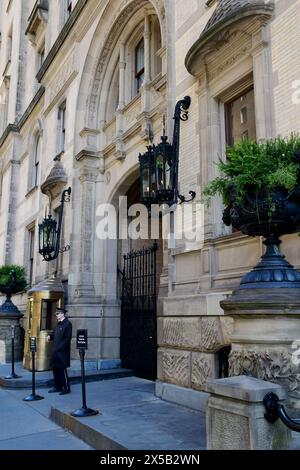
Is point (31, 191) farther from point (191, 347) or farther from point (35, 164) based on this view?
point (191, 347)

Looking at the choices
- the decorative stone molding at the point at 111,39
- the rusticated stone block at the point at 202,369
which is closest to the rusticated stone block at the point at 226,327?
the rusticated stone block at the point at 202,369

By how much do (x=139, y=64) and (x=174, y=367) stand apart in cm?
908

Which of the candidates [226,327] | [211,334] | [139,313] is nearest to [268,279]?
[226,327]

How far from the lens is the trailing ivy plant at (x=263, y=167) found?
4.62m

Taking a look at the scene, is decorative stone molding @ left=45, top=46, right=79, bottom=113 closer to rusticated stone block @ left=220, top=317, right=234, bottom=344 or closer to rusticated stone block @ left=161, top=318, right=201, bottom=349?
rusticated stone block @ left=161, top=318, right=201, bottom=349

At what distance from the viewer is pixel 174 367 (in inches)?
313

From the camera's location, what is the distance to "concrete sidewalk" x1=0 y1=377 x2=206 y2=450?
553cm

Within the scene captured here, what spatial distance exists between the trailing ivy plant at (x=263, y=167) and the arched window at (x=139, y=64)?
9.01 m

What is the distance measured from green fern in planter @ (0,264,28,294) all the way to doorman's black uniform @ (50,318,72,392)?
298 inches

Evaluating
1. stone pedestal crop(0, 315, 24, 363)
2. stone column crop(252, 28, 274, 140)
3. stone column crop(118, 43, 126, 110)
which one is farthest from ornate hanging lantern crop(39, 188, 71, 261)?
stone column crop(252, 28, 274, 140)

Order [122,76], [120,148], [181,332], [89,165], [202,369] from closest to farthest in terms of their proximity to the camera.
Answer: [202,369] < [181,332] < [120,148] < [122,76] < [89,165]

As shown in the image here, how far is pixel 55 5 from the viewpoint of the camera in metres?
19.3
